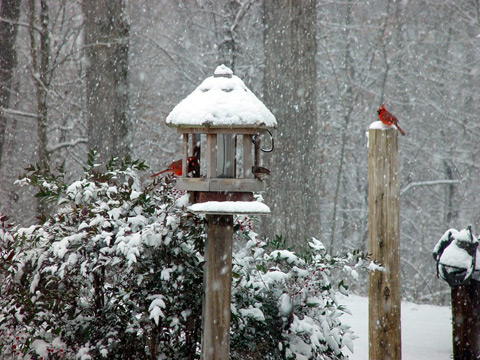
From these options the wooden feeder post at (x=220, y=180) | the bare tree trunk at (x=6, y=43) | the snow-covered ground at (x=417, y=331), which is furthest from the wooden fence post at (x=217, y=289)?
the bare tree trunk at (x=6, y=43)

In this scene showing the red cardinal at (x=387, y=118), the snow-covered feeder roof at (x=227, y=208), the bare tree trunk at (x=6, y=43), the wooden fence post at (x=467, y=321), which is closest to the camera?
the snow-covered feeder roof at (x=227, y=208)

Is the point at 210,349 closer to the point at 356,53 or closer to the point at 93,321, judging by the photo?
the point at 93,321

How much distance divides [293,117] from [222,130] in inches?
159

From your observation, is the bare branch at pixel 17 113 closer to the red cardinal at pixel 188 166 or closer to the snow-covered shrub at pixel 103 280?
the snow-covered shrub at pixel 103 280

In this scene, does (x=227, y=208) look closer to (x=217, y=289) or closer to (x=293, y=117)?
(x=217, y=289)

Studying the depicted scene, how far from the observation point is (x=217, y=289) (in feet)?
11.4

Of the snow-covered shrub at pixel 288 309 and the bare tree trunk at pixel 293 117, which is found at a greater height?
the bare tree trunk at pixel 293 117

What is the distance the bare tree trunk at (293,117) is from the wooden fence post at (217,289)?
3.83m

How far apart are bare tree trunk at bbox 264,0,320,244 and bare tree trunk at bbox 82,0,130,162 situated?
205 cm

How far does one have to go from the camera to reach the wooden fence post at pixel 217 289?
3.45 m

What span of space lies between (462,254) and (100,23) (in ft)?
18.3

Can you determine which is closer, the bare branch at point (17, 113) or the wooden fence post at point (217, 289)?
the wooden fence post at point (217, 289)

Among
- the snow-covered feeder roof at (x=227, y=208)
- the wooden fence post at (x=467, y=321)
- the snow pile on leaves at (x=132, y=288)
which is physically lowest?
the wooden fence post at (x=467, y=321)

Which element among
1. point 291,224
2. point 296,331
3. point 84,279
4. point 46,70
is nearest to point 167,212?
point 84,279
